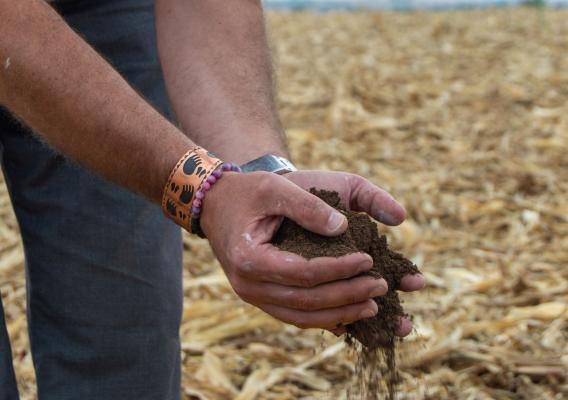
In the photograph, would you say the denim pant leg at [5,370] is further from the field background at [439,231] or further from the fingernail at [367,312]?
the field background at [439,231]

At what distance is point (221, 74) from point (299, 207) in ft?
2.17

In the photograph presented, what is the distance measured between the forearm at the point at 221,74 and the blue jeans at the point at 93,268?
0.14 m

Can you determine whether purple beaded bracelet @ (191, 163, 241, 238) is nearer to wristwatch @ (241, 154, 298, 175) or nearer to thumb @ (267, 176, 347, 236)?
thumb @ (267, 176, 347, 236)

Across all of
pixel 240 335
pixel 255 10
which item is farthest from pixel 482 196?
pixel 255 10

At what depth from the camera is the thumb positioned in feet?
5.22

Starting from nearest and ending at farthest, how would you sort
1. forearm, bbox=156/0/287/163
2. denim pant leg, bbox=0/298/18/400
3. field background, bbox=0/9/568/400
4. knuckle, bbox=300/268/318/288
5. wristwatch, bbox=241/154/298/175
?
knuckle, bbox=300/268/318/288, denim pant leg, bbox=0/298/18/400, wristwatch, bbox=241/154/298/175, forearm, bbox=156/0/287/163, field background, bbox=0/9/568/400

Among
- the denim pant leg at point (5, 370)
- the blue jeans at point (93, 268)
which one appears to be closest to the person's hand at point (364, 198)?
the blue jeans at point (93, 268)

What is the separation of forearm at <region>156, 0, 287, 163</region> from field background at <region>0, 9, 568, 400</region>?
66 cm

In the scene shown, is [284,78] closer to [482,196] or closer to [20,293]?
[482,196]

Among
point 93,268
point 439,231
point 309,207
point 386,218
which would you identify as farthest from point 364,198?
point 439,231

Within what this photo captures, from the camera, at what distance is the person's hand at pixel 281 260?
5.14 feet

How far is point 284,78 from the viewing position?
7.85 metres

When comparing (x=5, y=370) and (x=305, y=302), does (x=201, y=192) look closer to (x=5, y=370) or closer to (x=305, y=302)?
(x=305, y=302)

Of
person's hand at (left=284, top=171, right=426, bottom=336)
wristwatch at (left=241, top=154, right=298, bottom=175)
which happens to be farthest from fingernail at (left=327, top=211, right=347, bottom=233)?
wristwatch at (left=241, top=154, right=298, bottom=175)
